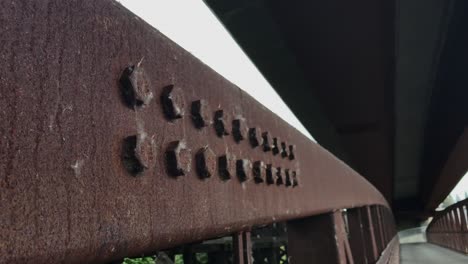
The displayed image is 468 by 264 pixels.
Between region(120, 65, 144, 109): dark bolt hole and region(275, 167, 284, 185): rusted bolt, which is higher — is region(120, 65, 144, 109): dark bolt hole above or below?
above

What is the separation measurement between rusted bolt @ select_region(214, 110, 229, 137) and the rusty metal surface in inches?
0.5

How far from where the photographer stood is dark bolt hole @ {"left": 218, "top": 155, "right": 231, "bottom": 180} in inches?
59.5

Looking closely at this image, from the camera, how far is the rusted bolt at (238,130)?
1.68 m

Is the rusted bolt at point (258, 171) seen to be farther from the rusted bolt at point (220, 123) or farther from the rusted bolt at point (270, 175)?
the rusted bolt at point (220, 123)

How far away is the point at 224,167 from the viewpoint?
151 cm

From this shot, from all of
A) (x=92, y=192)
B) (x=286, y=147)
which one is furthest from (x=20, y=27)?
(x=286, y=147)

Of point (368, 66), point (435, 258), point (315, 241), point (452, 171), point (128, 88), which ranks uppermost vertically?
point (368, 66)

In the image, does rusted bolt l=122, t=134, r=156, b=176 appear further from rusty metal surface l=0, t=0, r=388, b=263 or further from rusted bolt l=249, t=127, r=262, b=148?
rusted bolt l=249, t=127, r=262, b=148

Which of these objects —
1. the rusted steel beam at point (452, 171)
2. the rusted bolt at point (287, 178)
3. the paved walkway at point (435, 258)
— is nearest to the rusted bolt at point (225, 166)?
the rusted bolt at point (287, 178)

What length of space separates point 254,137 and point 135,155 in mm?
824

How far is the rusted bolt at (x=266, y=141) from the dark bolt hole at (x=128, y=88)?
3.08 ft

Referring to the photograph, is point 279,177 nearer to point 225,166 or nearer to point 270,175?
point 270,175

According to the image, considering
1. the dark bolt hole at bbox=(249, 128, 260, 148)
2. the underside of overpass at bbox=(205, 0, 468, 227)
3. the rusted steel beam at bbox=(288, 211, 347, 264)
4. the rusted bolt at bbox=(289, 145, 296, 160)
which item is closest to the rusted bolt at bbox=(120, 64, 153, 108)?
the dark bolt hole at bbox=(249, 128, 260, 148)

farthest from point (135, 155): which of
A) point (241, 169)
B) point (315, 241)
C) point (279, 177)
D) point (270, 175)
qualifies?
point (315, 241)
